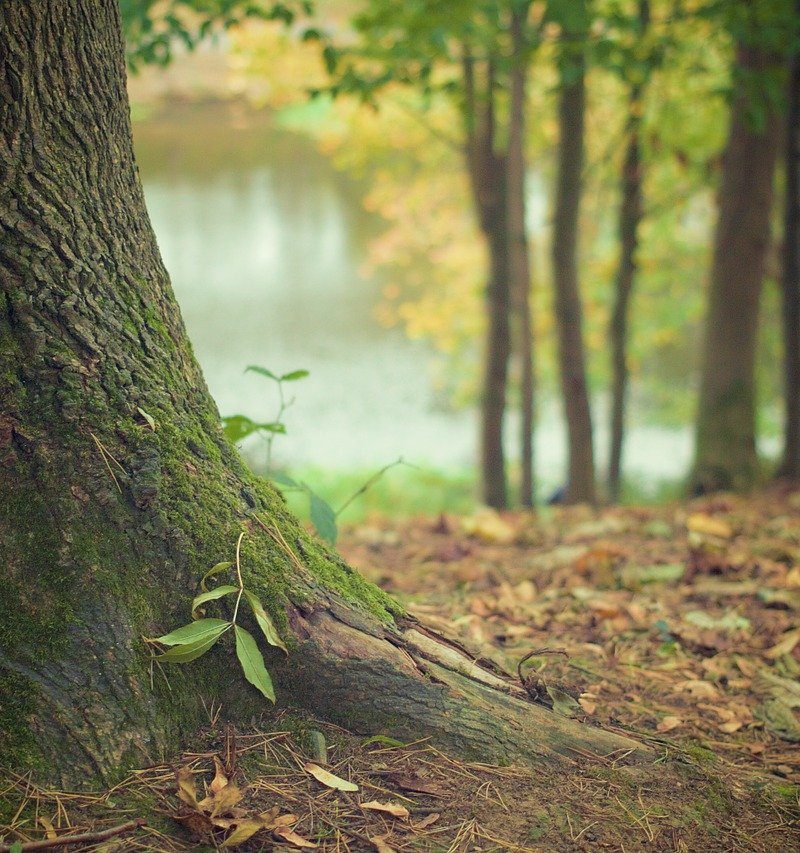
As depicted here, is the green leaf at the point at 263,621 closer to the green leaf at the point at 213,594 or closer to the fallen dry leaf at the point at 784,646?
the green leaf at the point at 213,594

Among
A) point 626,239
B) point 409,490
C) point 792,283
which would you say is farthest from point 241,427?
point 409,490

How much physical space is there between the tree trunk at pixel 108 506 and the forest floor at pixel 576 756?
0.26 ft

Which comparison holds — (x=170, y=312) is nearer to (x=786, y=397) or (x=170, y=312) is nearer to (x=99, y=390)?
(x=99, y=390)

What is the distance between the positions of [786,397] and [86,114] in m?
6.60

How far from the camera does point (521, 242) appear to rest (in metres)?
6.60

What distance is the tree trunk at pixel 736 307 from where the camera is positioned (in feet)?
20.6

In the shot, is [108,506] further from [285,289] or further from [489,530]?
[285,289]

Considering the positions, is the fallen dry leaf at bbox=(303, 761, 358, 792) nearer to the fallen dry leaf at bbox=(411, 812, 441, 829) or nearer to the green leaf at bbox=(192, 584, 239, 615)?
the fallen dry leaf at bbox=(411, 812, 441, 829)

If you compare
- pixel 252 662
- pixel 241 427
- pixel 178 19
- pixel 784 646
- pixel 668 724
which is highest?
pixel 178 19

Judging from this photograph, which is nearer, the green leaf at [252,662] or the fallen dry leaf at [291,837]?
the fallen dry leaf at [291,837]

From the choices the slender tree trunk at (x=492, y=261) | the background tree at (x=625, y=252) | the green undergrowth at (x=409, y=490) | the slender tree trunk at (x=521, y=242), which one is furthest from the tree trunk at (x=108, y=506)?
the green undergrowth at (x=409, y=490)

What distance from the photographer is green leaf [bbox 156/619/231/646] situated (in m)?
1.66

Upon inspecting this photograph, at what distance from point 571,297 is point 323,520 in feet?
18.5

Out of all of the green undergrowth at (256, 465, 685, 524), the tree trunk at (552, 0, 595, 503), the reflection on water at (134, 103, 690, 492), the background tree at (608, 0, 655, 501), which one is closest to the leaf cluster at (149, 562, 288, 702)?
the tree trunk at (552, 0, 595, 503)
